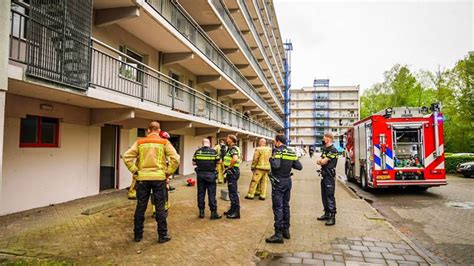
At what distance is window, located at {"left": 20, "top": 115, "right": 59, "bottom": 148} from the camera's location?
763cm

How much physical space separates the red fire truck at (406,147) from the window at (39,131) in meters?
9.97

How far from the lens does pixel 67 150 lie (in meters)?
8.83

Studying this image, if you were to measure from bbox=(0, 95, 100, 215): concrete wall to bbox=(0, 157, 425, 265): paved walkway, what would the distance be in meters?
0.45

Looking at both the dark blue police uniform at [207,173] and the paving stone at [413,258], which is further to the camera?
the dark blue police uniform at [207,173]

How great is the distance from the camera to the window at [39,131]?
25.0 feet

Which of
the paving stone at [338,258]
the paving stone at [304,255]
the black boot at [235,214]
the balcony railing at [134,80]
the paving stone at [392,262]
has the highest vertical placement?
the balcony railing at [134,80]

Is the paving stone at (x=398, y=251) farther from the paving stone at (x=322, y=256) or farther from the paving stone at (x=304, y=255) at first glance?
the paving stone at (x=304, y=255)

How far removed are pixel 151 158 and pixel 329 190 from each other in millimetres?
3864

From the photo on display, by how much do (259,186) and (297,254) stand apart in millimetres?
5497

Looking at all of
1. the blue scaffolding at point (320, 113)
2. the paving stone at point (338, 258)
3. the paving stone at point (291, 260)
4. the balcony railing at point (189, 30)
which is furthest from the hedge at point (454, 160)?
the blue scaffolding at point (320, 113)

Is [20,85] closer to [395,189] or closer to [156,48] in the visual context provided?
[156,48]

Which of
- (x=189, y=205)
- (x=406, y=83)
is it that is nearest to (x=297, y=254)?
(x=189, y=205)

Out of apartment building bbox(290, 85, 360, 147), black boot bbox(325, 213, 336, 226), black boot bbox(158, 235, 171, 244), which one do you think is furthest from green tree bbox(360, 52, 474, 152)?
apartment building bbox(290, 85, 360, 147)

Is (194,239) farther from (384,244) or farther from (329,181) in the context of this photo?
(384,244)
